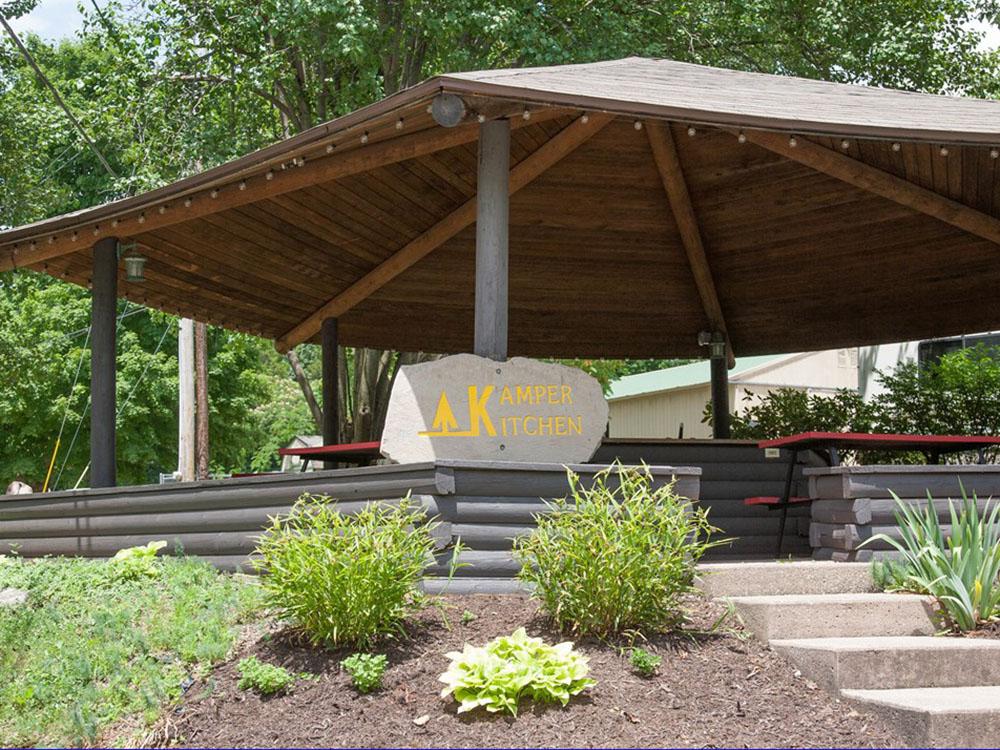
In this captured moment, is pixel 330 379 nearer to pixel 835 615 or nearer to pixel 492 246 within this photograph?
pixel 492 246

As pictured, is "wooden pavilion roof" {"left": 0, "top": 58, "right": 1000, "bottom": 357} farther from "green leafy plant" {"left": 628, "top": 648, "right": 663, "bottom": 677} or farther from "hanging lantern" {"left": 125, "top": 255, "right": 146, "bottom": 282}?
"green leafy plant" {"left": 628, "top": 648, "right": 663, "bottom": 677}

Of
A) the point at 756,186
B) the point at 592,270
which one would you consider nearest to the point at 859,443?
the point at 756,186

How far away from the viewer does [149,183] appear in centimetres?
1486

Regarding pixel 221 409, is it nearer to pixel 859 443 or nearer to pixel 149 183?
pixel 149 183

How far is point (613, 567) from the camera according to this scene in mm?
5164

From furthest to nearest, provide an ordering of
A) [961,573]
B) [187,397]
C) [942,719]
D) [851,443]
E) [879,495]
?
[187,397]
[851,443]
[879,495]
[961,573]
[942,719]

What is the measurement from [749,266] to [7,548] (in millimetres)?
7936

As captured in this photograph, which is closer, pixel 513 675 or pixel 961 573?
pixel 513 675

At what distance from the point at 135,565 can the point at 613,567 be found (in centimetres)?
356

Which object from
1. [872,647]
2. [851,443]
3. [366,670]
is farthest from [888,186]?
[366,670]

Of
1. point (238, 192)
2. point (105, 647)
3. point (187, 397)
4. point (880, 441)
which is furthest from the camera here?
point (187, 397)

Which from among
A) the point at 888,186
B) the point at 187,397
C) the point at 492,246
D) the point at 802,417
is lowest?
the point at 802,417

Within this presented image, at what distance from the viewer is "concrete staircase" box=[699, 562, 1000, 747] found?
454cm

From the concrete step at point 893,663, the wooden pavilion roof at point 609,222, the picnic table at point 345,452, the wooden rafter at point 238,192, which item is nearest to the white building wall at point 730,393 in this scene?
the wooden pavilion roof at point 609,222
